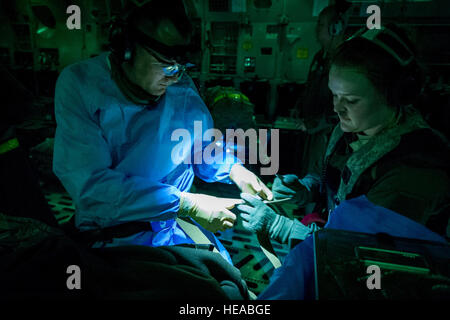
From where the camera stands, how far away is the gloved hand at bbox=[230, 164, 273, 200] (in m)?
1.70

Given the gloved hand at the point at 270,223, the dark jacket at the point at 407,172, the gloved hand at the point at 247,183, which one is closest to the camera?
the dark jacket at the point at 407,172

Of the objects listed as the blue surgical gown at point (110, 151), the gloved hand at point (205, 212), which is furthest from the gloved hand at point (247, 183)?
the blue surgical gown at point (110, 151)

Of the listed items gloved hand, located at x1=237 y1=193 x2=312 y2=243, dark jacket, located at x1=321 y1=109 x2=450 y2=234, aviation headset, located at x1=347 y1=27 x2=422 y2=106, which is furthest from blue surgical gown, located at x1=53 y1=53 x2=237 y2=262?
aviation headset, located at x1=347 y1=27 x2=422 y2=106

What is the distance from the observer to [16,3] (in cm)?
451

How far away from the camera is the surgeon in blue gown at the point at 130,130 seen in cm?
113

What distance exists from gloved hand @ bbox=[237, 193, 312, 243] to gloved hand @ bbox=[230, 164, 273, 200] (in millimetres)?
195

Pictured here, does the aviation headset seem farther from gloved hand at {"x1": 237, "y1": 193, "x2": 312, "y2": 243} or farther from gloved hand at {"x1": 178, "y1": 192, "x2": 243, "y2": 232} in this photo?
gloved hand at {"x1": 178, "y1": 192, "x2": 243, "y2": 232}

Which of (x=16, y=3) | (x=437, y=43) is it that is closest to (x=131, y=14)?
(x=437, y=43)

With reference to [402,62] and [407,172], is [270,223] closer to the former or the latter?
[407,172]

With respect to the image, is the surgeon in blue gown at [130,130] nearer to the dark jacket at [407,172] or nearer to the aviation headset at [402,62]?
the dark jacket at [407,172]

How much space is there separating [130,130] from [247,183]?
0.83 m

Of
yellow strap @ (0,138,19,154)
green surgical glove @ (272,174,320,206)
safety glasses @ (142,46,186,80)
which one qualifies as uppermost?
safety glasses @ (142,46,186,80)

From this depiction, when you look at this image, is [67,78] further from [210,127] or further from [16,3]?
[16,3]

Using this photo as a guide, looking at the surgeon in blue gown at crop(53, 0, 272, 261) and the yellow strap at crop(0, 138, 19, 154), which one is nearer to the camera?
the surgeon in blue gown at crop(53, 0, 272, 261)
